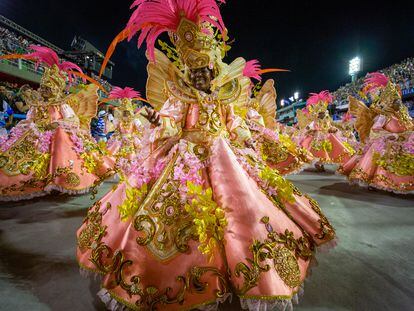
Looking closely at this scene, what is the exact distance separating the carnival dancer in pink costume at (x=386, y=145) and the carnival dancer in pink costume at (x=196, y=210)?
3.97 meters

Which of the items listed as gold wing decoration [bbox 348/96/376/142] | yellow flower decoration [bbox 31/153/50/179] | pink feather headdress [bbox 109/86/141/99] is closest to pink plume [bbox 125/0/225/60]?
yellow flower decoration [bbox 31/153/50/179]

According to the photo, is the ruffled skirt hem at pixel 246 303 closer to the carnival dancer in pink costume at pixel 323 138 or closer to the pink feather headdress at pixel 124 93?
the carnival dancer in pink costume at pixel 323 138

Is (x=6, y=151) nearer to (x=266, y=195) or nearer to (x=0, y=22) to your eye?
(x=266, y=195)

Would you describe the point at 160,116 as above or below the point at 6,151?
above

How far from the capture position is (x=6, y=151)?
4.57m

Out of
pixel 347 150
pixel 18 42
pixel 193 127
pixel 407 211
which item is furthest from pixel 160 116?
pixel 18 42

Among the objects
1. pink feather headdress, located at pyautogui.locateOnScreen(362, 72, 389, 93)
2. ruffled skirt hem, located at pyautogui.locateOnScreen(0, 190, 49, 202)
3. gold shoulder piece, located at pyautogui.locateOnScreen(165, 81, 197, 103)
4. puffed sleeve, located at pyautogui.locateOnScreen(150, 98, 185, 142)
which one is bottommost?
ruffled skirt hem, located at pyautogui.locateOnScreen(0, 190, 49, 202)

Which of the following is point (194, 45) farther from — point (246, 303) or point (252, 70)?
point (252, 70)

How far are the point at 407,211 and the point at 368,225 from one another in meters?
1.16

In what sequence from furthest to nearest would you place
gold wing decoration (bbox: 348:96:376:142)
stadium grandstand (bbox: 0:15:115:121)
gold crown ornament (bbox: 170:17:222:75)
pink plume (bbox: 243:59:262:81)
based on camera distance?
1. stadium grandstand (bbox: 0:15:115:121)
2. gold wing decoration (bbox: 348:96:376:142)
3. pink plume (bbox: 243:59:262:81)
4. gold crown ornament (bbox: 170:17:222:75)

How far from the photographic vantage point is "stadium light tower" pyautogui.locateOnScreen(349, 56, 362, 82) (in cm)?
2878

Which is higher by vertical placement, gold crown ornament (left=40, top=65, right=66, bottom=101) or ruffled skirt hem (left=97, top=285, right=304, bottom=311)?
gold crown ornament (left=40, top=65, right=66, bottom=101)

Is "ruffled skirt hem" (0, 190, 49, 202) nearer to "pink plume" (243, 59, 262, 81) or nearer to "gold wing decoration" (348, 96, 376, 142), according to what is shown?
"pink plume" (243, 59, 262, 81)

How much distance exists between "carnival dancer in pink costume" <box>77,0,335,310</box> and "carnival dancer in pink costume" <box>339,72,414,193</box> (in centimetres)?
397
